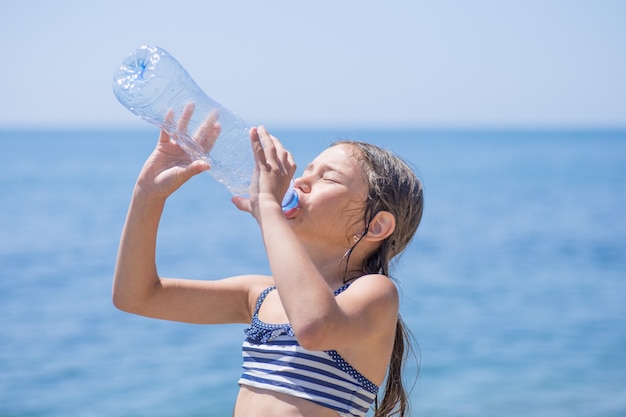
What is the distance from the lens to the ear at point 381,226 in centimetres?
275

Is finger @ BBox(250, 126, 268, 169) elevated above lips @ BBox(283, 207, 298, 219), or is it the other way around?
finger @ BBox(250, 126, 268, 169)

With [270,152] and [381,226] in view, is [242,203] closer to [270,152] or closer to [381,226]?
[270,152]

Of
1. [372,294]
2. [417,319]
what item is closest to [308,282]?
[372,294]

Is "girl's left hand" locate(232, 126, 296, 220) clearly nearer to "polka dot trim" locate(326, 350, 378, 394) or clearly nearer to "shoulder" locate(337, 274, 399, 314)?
"shoulder" locate(337, 274, 399, 314)

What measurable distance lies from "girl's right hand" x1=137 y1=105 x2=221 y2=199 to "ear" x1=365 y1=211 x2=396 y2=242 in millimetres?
564

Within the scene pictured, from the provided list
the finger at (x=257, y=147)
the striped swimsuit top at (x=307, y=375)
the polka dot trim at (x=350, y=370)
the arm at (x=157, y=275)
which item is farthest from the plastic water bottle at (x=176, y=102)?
the polka dot trim at (x=350, y=370)

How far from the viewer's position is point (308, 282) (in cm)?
225

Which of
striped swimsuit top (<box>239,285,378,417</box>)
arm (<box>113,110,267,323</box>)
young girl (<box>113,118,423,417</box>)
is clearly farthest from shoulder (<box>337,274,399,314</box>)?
arm (<box>113,110,267,323</box>)

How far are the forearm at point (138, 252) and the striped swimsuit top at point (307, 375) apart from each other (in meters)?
0.46

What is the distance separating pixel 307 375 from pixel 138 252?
27.1 inches

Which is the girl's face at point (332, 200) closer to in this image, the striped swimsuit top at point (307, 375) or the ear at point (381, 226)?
the ear at point (381, 226)

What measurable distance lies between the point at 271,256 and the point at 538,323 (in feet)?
28.0

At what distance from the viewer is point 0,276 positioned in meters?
12.5

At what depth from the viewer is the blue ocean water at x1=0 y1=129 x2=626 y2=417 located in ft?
24.9
